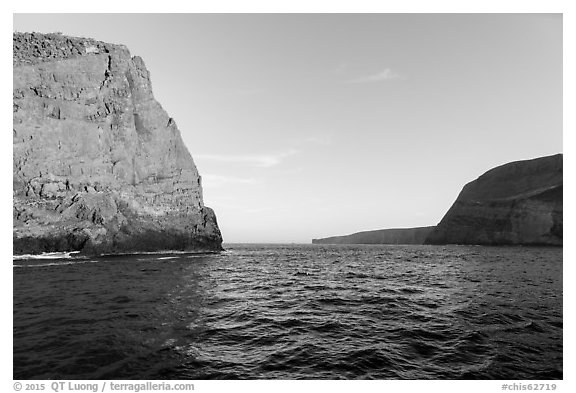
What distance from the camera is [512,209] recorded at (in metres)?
105

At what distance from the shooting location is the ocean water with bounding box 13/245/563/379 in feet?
25.7

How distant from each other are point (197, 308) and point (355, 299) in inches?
330

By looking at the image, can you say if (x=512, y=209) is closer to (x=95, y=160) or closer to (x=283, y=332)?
(x=283, y=332)

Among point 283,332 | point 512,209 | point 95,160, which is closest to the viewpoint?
point 283,332

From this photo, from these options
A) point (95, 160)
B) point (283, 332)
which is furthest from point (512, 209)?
point (95, 160)

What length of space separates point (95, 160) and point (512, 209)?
404 feet

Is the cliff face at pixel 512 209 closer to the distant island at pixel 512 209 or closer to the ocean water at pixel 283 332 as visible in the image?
the distant island at pixel 512 209

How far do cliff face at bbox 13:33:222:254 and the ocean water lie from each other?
30.4m

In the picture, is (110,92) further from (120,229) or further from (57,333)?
(57,333)

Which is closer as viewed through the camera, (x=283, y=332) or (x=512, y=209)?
(x=283, y=332)

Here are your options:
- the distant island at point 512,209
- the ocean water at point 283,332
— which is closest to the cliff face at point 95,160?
the ocean water at point 283,332

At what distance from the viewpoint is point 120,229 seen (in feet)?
159

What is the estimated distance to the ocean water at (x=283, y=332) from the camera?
25.7 feet
